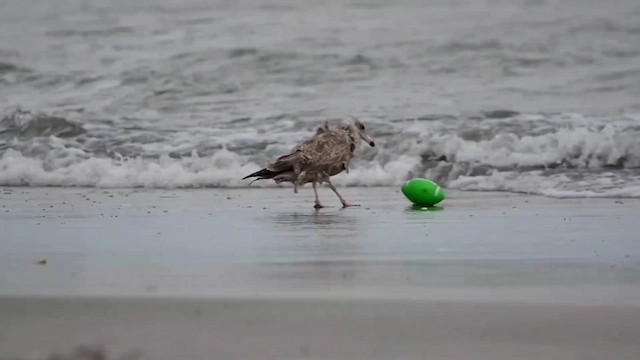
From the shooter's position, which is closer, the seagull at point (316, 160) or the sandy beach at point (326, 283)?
the sandy beach at point (326, 283)

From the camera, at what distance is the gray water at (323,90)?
1090 centimetres

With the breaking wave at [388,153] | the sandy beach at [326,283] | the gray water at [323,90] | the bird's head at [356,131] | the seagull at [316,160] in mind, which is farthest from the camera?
the gray water at [323,90]

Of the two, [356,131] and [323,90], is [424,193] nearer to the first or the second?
[356,131]

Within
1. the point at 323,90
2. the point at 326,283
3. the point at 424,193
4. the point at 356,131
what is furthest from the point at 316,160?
the point at 323,90

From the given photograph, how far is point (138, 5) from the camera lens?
777 inches

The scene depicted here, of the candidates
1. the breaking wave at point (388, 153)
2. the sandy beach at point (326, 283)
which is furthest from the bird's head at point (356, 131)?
the breaking wave at point (388, 153)

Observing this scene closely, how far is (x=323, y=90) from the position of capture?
15141 millimetres

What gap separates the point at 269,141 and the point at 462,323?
339 inches

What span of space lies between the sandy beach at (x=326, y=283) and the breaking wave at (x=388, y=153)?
2107 mm

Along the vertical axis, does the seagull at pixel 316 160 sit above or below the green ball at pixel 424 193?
above

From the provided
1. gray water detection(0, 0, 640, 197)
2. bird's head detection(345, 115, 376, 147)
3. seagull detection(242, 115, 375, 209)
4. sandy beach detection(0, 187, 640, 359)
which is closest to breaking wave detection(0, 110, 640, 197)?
gray water detection(0, 0, 640, 197)

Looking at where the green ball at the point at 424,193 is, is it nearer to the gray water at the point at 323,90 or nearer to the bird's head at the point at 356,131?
the bird's head at the point at 356,131

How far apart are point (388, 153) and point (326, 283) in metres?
6.91

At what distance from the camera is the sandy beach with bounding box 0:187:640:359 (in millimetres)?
3494
